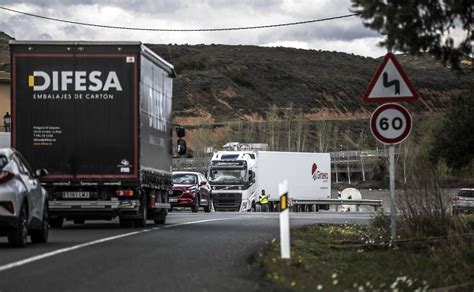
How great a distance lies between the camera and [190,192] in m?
40.5

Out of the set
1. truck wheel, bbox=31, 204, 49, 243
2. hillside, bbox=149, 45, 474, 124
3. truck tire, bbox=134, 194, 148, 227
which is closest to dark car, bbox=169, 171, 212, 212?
truck tire, bbox=134, 194, 148, 227

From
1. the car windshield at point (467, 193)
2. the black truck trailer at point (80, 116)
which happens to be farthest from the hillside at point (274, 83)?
the black truck trailer at point (80, 116)

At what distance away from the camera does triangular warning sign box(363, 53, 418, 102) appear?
1517cm

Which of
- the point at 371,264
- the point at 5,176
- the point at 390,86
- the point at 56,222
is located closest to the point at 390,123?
the point at 390,86

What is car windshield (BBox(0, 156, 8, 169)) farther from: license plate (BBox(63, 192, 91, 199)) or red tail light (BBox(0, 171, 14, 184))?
license plate (BBox(63, 192, 91, 199))

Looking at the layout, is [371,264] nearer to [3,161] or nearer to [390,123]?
[390,123]

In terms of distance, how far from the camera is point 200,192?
41.4m

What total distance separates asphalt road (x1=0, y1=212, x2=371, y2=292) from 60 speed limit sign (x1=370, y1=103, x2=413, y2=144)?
8.55 feet

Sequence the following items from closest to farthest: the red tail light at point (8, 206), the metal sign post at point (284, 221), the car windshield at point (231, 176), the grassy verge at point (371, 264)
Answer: the grassy verge at point (371, 264) → the metal sign post at point (284, 221) → the red tail light at point (8, 206) → the car windshield at point (231, 176)

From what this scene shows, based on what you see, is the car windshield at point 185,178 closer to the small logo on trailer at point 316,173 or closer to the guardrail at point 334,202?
the guardrail at point 334,202

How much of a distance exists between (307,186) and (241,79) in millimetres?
100236

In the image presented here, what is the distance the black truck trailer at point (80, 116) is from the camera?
2059 centimetres

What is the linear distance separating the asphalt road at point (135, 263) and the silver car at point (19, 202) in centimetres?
28

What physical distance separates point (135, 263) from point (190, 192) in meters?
27.7
